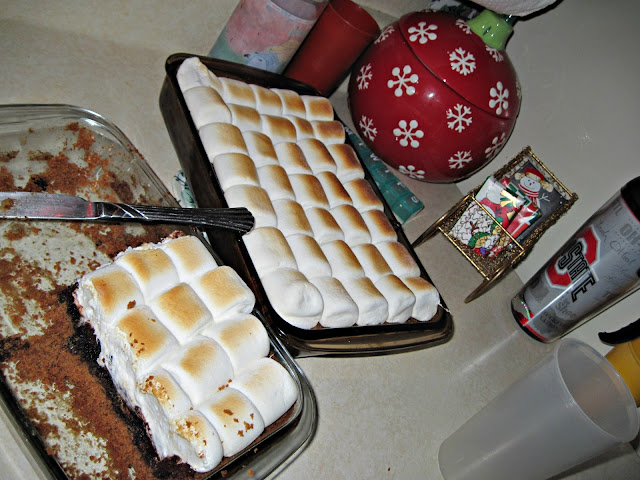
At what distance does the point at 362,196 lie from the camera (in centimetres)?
116

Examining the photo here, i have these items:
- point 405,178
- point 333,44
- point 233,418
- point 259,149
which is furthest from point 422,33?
point 233,418

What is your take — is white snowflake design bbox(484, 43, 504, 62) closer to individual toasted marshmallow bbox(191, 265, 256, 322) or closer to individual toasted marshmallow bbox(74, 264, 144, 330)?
individual toasted marshmallow bbox(191, 265, 256, 322)

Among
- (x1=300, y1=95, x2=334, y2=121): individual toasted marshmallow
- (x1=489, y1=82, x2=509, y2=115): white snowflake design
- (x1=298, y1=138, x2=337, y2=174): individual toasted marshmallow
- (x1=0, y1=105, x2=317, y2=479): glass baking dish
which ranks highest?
(x1=489, y1=82, x2=509, y2=115): white snowflake design

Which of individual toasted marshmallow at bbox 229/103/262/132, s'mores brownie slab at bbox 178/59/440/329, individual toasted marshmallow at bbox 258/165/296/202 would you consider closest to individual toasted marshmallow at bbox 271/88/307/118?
s'mores brownie slab at bbox 178/59/440/329

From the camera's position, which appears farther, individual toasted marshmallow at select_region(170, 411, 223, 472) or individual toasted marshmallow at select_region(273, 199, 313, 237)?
individual toasted marshmallow at select_region(273, 199, 313, 237)

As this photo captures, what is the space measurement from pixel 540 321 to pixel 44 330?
48.2 inches

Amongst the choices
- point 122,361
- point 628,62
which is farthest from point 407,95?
point 122,361

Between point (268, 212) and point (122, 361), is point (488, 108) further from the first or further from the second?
point (122, 361)

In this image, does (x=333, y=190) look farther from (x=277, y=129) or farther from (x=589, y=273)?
(x=589, y=273)

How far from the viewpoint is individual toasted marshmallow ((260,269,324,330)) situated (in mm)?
824

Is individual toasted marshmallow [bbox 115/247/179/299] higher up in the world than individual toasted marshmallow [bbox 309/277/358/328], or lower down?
lower down

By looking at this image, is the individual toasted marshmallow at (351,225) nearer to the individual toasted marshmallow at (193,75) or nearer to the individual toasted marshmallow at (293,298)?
the individual toasted marshmallow at (293,298)

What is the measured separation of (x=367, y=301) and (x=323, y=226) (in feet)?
0.62

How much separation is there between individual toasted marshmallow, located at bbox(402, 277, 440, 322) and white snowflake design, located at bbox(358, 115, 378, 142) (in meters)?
0.46
